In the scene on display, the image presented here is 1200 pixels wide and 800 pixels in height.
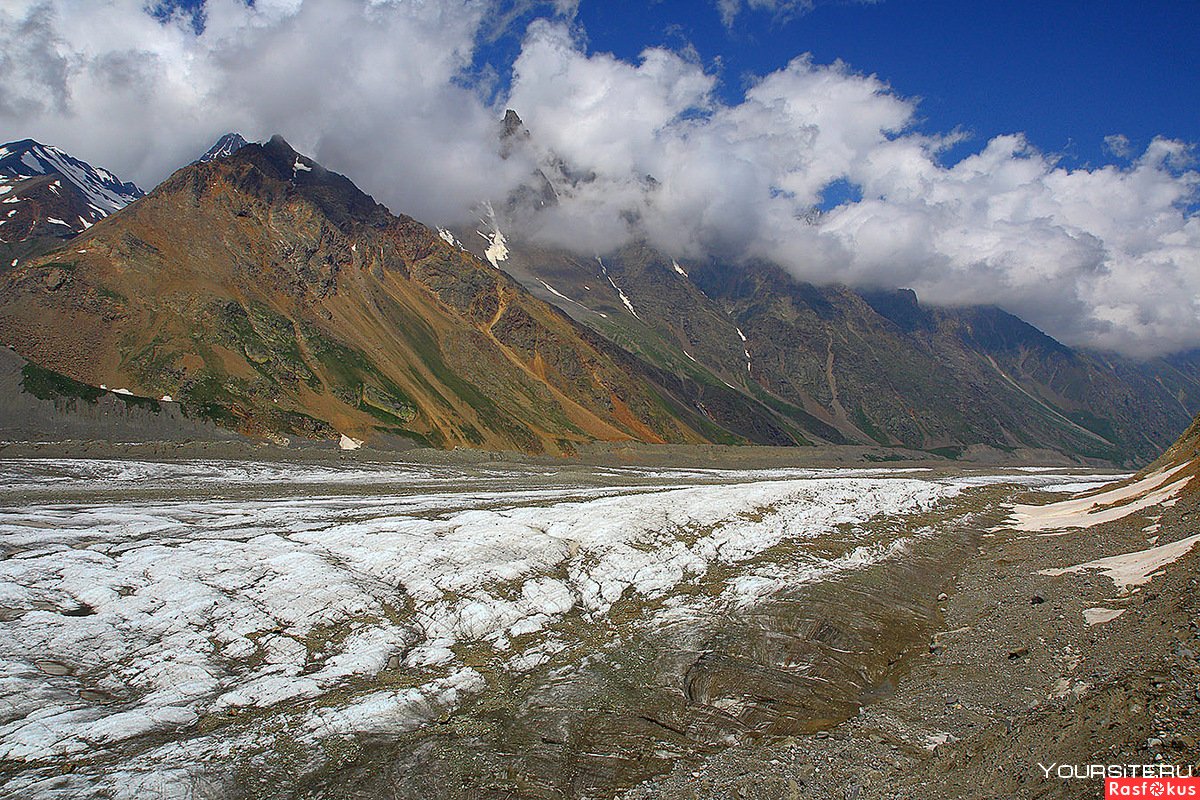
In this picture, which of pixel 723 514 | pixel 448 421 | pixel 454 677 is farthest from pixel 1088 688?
pixel 448 421

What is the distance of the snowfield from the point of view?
1575 centimetres

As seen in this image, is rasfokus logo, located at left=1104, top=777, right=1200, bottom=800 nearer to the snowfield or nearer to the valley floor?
the valley floor

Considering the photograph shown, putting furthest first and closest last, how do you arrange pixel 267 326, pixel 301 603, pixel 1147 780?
1. pixel 267 326
2. pixel 301 603
3. pixel 1147 780

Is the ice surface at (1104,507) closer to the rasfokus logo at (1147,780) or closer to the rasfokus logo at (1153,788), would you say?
the rasfokus logo at (1147,780)

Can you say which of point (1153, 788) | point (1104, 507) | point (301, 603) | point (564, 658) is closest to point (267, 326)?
point (301, 603)

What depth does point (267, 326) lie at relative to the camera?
463 ft

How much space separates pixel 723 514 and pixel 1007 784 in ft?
101

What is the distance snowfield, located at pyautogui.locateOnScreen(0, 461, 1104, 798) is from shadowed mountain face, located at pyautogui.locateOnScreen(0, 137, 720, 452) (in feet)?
266

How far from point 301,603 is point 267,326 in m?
136

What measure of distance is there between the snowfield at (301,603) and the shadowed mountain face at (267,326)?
81.1 m

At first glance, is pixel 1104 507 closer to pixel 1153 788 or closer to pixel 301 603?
pixel 1153 788

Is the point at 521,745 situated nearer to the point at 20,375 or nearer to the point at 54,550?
the point at 54,550

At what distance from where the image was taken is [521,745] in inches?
628

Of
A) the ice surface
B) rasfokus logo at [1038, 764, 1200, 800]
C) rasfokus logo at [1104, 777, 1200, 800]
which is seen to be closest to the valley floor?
rasfokus logo at [1038, 764, 1200, 800]
